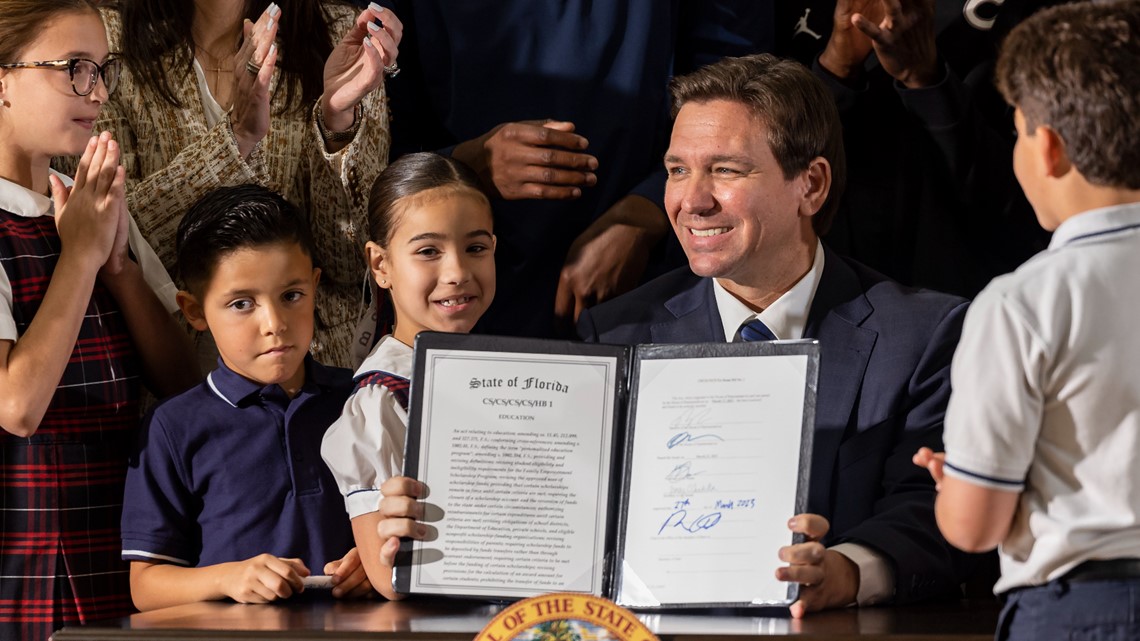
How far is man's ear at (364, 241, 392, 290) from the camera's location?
2519 millimetres

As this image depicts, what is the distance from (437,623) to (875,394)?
2.86 feet

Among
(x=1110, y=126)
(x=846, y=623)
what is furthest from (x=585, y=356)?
(x=1110, y=126)

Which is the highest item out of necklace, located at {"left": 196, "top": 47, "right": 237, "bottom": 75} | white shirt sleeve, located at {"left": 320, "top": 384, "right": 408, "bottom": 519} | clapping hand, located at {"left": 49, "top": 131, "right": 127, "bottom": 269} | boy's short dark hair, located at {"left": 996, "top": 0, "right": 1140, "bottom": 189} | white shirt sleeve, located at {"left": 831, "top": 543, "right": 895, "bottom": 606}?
necklace, located at {"left": 196, "top": 47, "right": 237, "bottom": 75}

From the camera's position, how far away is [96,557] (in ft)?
7.96

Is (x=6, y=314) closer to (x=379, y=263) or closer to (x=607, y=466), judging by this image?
(x=379, y=263)

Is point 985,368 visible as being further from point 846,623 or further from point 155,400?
point 155,400

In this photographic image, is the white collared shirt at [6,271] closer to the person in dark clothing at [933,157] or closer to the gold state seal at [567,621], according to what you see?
the gold state seal at [567,621]

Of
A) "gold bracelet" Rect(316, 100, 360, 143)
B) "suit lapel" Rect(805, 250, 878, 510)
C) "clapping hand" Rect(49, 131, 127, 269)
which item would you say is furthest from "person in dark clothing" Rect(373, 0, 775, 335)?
"clapping hand" Rect(49, 131, 127, 269)

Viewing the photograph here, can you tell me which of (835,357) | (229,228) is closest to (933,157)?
(835,357)
